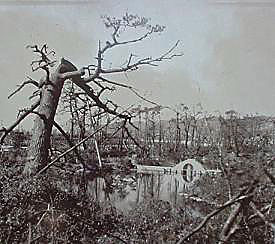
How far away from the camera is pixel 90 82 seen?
191cm

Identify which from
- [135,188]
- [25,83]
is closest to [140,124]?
[135,188]

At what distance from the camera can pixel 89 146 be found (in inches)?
74.9

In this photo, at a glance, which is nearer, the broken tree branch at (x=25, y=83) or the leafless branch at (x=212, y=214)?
the leafless branch at (x=212, y=214)

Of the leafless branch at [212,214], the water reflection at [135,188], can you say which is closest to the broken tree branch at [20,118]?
the water reflection at [135,188]

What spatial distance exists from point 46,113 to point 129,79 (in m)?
0.34

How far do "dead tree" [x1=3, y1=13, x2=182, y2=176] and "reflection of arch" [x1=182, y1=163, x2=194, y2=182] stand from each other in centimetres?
28

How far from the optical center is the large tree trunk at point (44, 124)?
1.91 m

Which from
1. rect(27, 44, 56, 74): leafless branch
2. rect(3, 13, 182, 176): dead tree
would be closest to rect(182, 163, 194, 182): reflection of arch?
rect(3, 13, 182, 176): dead tree

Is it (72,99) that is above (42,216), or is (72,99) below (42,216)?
above

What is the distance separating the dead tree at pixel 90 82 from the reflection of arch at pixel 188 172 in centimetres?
28

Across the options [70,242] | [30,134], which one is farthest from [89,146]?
[70,242]

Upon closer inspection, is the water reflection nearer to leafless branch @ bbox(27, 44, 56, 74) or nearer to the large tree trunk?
the large tree trunk

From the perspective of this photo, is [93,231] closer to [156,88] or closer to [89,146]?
[89,146]

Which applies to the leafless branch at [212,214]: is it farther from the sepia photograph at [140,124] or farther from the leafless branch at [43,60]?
the leafless branch at [43,60]
